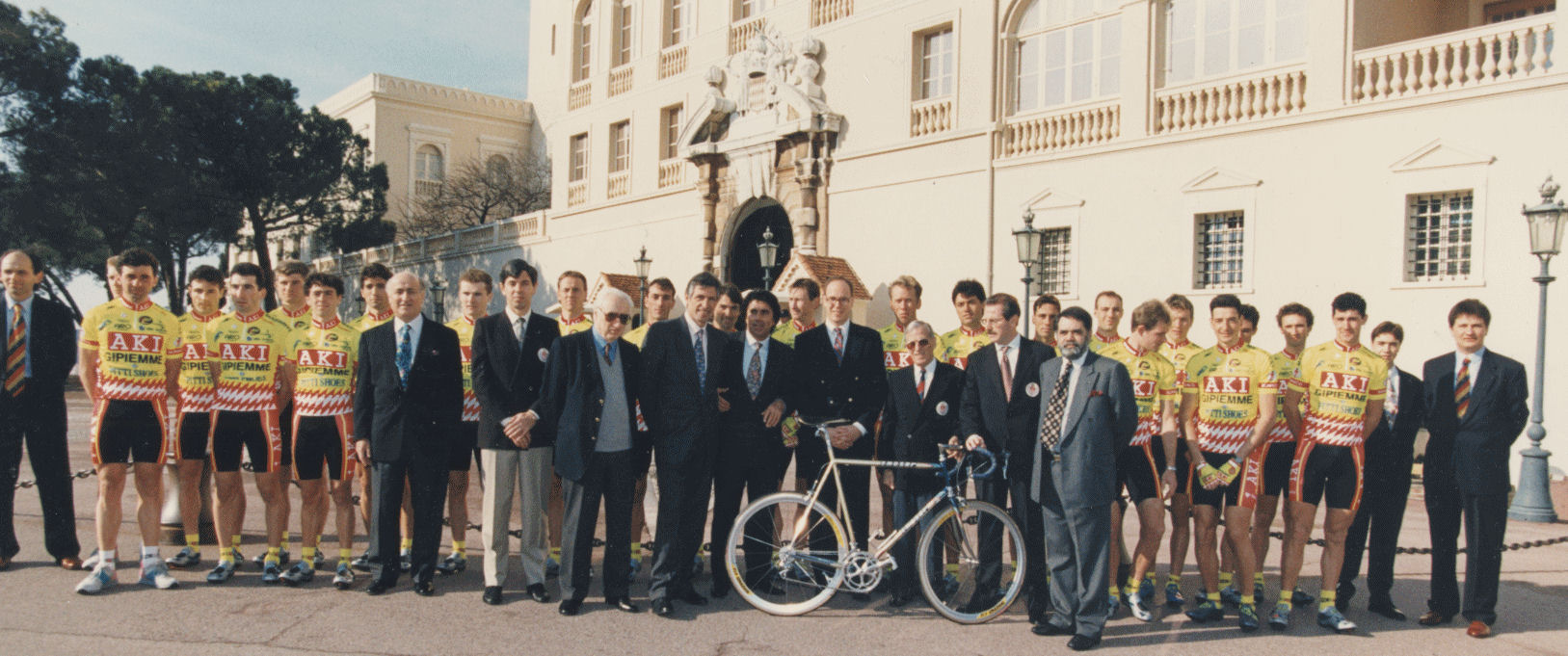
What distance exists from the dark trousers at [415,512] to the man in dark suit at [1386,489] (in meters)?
5.46

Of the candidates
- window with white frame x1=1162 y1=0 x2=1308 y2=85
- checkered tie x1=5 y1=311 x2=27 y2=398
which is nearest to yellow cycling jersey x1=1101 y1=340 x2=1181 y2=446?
checkered tie x1=5 y1=311 x2=27 y2=398

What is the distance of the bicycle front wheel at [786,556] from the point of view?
6133 millimetres

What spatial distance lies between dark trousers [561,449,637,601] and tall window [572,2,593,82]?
2522 cm

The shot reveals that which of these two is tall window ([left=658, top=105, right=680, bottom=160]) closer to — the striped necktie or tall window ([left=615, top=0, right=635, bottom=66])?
tall window ([left=615, top=0, right=635, bottom=66])

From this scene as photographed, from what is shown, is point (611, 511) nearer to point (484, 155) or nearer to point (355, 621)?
point (355, 621)

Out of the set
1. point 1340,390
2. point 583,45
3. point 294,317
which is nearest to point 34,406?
point 294,317

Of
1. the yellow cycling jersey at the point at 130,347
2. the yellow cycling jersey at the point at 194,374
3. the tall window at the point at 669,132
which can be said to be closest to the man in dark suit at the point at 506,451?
the yellow cycling jersey at the point at 194,374

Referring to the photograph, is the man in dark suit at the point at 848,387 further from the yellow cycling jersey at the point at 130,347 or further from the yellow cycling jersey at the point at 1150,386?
the yellow cycling jersey at the point at 130,347

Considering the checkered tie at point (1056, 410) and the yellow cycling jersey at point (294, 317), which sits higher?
the yellow cycling jersey at point (294, 317)

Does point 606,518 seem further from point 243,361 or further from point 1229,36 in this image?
point 1229,36

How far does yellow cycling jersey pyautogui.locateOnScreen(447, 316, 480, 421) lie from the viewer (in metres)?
7.30

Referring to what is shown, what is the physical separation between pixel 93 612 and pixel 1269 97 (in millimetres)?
14664

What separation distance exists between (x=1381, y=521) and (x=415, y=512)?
19.1ft

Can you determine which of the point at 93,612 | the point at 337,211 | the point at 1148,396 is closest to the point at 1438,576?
the point at 1148,396
